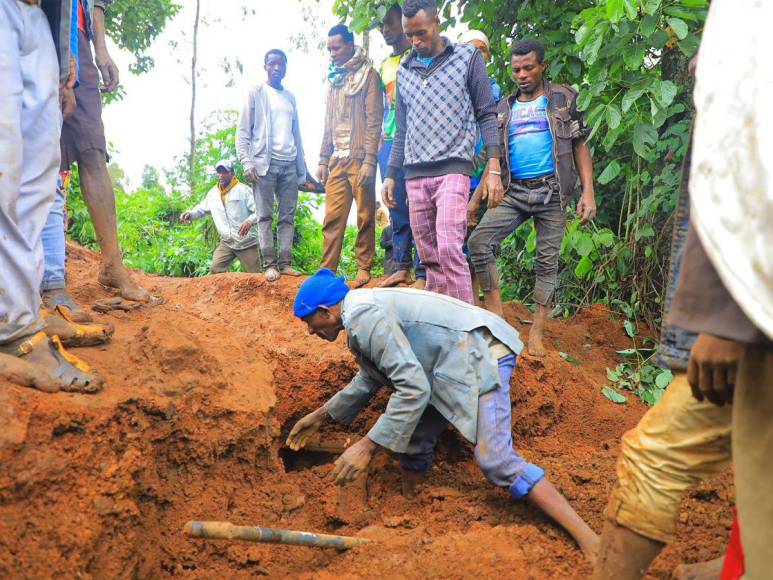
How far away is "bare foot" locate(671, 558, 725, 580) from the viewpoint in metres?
2.07

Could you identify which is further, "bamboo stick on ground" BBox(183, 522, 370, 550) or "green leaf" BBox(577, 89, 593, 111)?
"green leaf" BBox(577, 89, 593, 111)

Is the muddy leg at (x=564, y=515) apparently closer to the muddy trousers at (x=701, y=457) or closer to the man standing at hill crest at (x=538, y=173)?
the muddy trousers at (x=701, y=457)

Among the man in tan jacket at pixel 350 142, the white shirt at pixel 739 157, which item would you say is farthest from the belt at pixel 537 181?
the white shirt at pixel 739 157

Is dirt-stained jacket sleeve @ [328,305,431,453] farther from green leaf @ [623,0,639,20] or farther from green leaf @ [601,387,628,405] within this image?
green leaf @ [623,0,639,20]

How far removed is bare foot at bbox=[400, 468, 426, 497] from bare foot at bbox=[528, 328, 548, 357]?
123 centimetres

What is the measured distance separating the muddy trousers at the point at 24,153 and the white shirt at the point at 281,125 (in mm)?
3090

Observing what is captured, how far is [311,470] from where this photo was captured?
338 centimetres

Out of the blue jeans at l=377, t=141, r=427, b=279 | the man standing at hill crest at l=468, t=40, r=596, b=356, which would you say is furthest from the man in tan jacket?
the man standing at hill crest at l=468, t=40, r=596, b=356

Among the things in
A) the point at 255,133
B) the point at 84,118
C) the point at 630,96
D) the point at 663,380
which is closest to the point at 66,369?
the point at 84,118

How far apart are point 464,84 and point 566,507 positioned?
252 centimetres

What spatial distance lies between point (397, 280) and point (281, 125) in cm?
205

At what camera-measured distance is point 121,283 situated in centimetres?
358

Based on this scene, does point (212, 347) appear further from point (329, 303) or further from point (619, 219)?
→ point (619, 219)

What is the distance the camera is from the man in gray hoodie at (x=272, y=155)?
18.1ft
